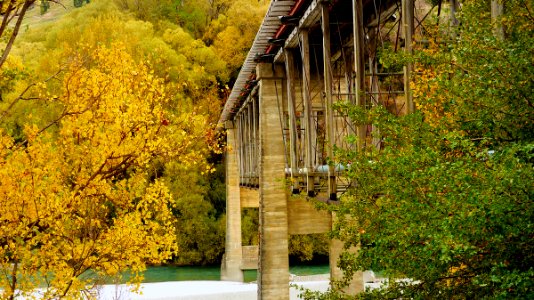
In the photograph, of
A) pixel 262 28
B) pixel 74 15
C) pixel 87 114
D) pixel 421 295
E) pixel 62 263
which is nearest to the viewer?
pixel 421 295

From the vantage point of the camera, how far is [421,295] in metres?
6.76

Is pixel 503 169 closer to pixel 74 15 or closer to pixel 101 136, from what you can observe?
pixel 101 136

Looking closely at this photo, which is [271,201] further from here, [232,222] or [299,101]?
[232,222]

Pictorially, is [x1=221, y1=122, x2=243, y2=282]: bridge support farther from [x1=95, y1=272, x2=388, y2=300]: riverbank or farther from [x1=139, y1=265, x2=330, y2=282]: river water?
[x1=95, y1=272, x2=388, y2=300]: riverbank

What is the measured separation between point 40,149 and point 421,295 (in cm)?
534

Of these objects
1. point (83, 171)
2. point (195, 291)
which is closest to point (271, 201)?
point (83, 171)

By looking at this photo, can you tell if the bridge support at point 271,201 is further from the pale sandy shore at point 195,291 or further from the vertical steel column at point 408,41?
the vertical steel column at point 408,41

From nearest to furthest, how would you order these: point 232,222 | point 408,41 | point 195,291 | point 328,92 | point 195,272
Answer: point 408,41 → point 328,92 → point 195,291 → point 232,222 → point 195,272

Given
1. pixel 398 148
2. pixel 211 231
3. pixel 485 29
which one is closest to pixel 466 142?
pixel 485 29

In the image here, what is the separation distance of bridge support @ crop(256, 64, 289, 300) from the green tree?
443 inches

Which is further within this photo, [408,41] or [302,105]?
[302,105]

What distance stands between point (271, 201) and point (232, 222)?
20.9 metres

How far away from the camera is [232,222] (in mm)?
39375

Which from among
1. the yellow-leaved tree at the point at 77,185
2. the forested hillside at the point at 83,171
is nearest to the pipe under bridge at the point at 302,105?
the forested hillside at the point at 83,171
